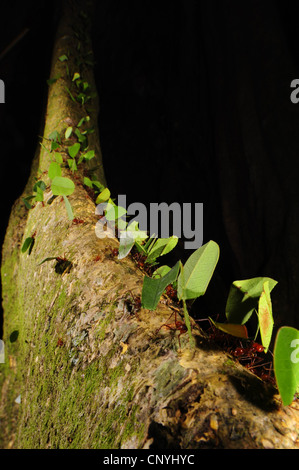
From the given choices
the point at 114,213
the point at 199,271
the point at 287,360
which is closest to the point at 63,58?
the point at 114,213

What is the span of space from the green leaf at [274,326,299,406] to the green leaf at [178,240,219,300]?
19 cm

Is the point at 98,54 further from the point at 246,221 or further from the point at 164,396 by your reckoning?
the point at 164,396

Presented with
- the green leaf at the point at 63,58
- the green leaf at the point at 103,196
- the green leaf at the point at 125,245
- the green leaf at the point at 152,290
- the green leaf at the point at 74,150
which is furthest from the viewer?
the green leaf at the point at 63,58

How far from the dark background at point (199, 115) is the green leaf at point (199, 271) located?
2.16 metres

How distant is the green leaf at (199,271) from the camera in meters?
0.59

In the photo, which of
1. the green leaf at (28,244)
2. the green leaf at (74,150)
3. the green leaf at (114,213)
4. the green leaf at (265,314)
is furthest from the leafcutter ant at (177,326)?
the green leaf at (74,150)

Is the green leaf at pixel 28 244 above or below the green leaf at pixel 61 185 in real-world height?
below

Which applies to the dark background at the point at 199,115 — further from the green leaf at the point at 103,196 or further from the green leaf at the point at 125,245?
the green leaf at the point at 125,245

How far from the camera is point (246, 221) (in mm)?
2906

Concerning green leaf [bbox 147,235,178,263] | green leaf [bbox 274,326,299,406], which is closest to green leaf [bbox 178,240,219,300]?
green leaf [bbox 274,326,299,406]

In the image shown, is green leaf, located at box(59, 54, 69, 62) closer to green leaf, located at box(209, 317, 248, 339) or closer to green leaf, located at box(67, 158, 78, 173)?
green leaf, located at box(67, 158, 78, 173)

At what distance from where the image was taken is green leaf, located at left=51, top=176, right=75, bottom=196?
102 cm

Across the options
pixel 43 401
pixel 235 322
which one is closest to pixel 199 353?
pixel 235 322

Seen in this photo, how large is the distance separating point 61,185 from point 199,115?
2854 millimetres
